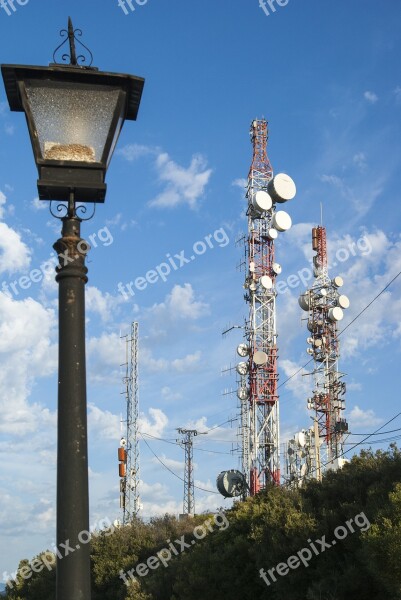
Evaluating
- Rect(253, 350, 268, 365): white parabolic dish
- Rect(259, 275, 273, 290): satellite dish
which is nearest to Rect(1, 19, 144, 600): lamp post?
Rect(253, 350, 268, 365): white parabolic dish

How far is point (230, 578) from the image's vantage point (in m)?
20.8

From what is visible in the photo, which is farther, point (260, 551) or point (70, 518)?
point (260, 551)

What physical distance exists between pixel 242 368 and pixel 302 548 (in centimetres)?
2284

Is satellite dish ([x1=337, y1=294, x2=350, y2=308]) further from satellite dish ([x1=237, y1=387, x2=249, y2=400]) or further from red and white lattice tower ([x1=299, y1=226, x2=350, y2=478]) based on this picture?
satellite dish ([x1=237, y1=387, x2=249, y2=400])

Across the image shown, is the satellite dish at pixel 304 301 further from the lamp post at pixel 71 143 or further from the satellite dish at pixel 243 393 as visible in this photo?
the lamp post at pixel 71 143

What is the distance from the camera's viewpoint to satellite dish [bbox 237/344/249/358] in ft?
136

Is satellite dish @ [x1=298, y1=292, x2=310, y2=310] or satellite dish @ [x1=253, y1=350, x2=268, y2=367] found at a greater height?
satellite dish @ [x1=298, y1=292, x2=310, y2=310]

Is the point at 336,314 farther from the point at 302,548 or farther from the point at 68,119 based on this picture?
the point at 68,119

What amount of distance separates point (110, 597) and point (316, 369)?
2648 cm

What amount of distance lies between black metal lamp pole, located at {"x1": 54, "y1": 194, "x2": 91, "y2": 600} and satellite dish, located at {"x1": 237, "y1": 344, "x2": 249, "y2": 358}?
37.1 meters

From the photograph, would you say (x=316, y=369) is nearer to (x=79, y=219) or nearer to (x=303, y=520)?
(x=303, y=520)

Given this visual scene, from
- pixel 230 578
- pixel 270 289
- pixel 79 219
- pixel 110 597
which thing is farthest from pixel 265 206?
pixel 79 219

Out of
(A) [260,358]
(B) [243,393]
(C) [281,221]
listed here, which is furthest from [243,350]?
(C) [281,221]

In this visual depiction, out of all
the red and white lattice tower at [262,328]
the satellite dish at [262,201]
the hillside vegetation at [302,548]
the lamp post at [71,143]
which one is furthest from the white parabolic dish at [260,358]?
the lamp post at [71,143]
